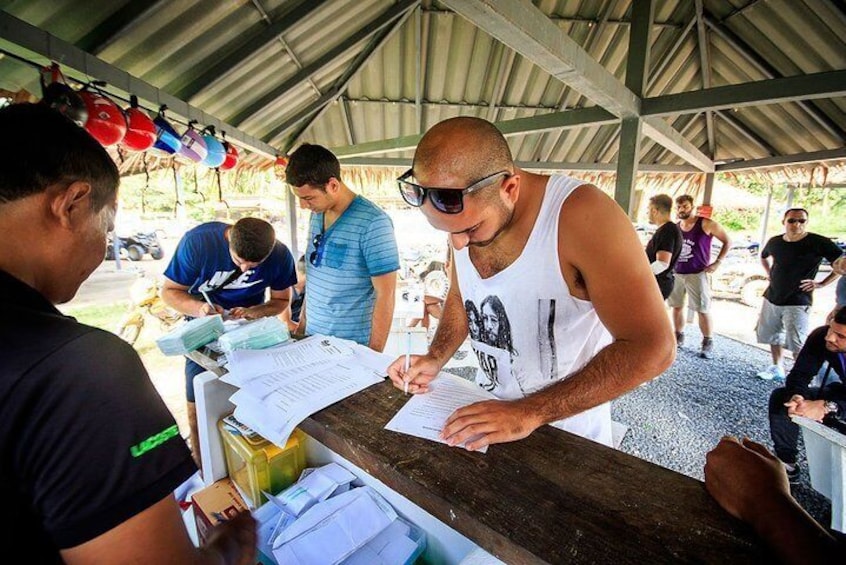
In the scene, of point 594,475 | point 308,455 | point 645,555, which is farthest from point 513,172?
point 308,455

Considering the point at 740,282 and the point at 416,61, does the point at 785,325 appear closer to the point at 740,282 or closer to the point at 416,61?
the point at 416,61

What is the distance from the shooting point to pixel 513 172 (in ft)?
4.06

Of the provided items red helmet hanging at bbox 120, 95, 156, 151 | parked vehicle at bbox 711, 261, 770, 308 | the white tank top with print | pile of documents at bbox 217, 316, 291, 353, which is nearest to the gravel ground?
the white tank top with print

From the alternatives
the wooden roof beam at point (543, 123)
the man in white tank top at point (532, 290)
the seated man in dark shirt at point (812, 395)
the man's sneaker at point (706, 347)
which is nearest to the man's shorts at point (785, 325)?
the man's sneaker at point (706, 347)

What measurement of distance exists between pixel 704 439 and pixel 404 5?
5154 millimetres

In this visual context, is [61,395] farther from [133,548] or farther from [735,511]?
[735,511]

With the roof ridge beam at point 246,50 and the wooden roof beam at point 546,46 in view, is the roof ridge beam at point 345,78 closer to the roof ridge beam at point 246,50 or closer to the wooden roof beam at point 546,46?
the roof ridge beam at point 246,50

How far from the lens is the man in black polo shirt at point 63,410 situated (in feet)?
1.65

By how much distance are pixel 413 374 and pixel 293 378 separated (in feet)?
1.16

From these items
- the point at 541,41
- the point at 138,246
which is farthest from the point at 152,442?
the point at 138,246

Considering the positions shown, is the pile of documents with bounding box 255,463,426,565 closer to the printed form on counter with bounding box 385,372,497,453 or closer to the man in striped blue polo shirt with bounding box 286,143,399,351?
the printed form on counter with bounding box 385,372,497,453

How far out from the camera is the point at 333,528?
99 cm

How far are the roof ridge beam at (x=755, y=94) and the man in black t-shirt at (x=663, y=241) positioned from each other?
5.50ft

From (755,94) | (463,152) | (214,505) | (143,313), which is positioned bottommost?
(143,313)
